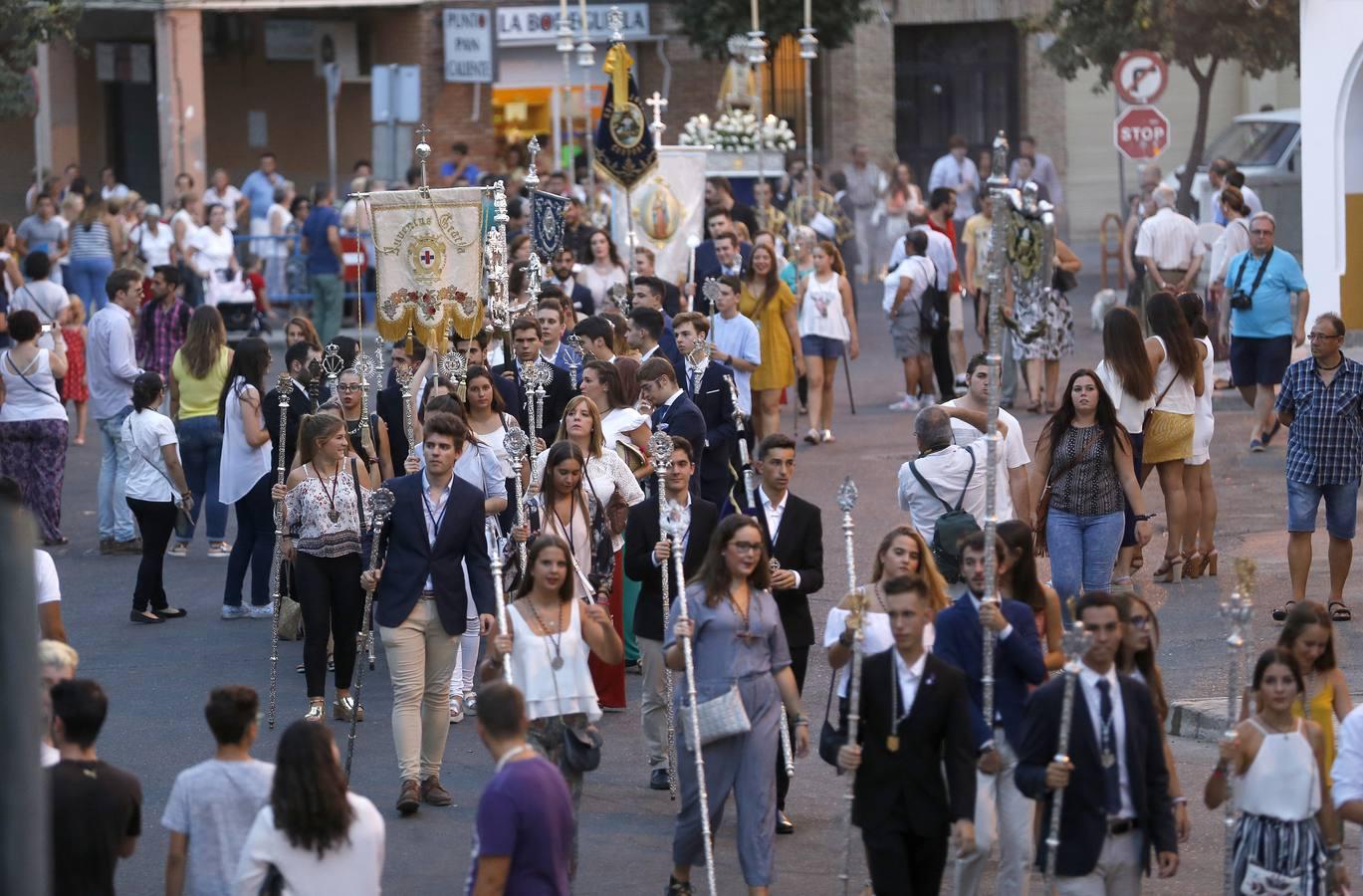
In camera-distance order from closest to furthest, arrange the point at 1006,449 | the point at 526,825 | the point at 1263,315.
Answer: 1. the point at 526,825
2. the point at 1006,449
3. the point at 1263,315

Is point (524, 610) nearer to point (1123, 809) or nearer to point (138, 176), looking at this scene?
point (1123, 809)

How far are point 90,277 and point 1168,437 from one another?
52.4 ft

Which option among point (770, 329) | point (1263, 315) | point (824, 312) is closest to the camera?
point (1263, 315)

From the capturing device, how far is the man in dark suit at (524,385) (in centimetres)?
1205

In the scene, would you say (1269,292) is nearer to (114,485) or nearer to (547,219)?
(547,219)

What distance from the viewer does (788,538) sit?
27.9ft

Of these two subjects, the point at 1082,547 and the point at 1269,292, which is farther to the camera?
the point at 1269,292

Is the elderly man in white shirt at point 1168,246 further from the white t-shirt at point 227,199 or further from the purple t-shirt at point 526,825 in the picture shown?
the purple t-shirt at point 526,825

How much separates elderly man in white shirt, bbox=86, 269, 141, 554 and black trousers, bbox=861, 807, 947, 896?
948cm

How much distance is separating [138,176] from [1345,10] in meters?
24.2

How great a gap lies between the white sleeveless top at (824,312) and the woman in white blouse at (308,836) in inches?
494

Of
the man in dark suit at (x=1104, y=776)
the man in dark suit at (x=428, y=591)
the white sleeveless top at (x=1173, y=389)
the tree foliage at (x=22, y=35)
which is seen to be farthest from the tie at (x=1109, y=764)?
the tree foliage at (x=22, y=35)

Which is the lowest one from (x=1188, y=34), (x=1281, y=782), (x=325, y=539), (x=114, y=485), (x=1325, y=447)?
(x=1281, y=782)

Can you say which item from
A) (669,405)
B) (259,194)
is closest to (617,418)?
(669,405)
